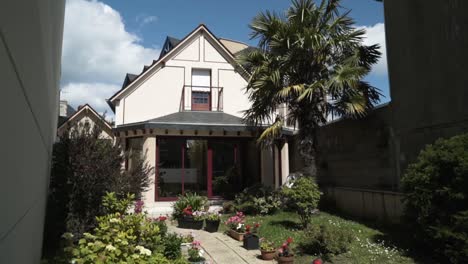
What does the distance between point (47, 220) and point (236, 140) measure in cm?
947

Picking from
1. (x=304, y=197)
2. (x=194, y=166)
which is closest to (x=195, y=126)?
(x=194, y=166)

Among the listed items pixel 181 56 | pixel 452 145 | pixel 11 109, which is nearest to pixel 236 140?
pixel 181 56

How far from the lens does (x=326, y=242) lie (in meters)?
7.66

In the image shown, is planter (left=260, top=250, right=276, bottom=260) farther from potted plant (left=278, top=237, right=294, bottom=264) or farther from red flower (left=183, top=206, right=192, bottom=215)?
red flower (left=183, top=206, right=192, bottom=215)

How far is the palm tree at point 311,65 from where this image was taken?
12.0 m

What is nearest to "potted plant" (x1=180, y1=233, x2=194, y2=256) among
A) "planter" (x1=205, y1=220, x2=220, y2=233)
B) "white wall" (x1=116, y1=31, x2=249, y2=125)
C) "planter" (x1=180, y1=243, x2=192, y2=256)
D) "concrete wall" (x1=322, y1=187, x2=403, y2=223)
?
"planter" (x1=180, y1=243, x2=192, y2=256)

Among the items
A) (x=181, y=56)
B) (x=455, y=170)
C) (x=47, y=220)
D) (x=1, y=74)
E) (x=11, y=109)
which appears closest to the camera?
(x=1, y=74)

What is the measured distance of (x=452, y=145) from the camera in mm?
7074

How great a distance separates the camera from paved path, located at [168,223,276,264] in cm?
783

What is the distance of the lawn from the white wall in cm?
753

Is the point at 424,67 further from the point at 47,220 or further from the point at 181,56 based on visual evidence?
the point at 181,56

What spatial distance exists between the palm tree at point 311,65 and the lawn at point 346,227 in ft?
6.45

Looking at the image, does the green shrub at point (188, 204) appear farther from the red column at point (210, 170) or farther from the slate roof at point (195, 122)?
the slate roof at point (195, 122)

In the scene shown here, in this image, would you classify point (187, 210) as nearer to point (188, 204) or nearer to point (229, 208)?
point (188, 204)
